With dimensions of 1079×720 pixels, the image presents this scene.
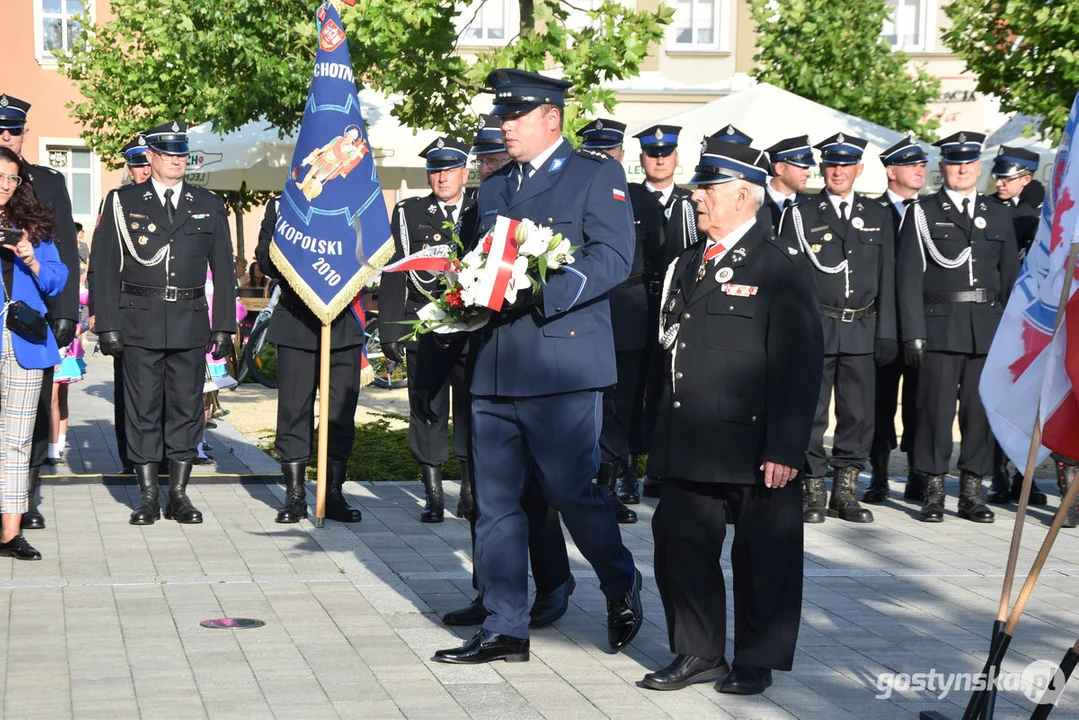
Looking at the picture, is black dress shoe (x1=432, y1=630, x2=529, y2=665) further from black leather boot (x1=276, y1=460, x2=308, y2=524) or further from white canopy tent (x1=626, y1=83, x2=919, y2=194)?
white canopy tent (x1=626, y1=83, x2=919, y2=194)

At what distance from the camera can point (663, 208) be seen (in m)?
9.94

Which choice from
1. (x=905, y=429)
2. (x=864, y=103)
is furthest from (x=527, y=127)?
(x=864, y=103)

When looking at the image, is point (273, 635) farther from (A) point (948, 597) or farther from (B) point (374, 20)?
(B) point (374, 20)

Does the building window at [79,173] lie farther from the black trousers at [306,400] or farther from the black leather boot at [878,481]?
the black leather boot at [878,481]

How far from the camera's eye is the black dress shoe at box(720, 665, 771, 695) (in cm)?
578

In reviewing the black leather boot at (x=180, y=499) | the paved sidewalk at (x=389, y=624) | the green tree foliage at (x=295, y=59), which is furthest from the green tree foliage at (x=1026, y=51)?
the black leather boot at (x=180, y=499)

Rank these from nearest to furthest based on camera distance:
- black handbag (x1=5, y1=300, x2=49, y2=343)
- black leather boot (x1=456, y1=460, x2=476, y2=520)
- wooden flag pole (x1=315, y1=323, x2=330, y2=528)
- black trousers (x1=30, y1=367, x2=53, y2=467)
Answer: black handbag (x1=5, y1=300, x2=49, y2=343) < black trousers (x1=30, y1=367, x2=53, y2=467) < wooden flag pole (x1=315, y1=323, x2=330, y2=528) < black leather boot (x1=456, y1=460, x2=476, y2=520)

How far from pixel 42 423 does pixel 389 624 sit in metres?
2.85

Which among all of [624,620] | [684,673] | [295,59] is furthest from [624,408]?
[295,59]

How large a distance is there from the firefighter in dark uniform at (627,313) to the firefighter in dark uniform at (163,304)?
238 cm

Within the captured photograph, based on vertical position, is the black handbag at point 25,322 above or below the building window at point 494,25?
below

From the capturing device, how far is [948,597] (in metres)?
7.62

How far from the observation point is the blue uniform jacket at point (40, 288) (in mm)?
8055

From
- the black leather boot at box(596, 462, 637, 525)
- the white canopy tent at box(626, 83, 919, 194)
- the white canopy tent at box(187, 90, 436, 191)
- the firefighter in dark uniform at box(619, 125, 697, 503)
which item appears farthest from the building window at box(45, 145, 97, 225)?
the black leather boot at box(596, 462, 637, 525)
